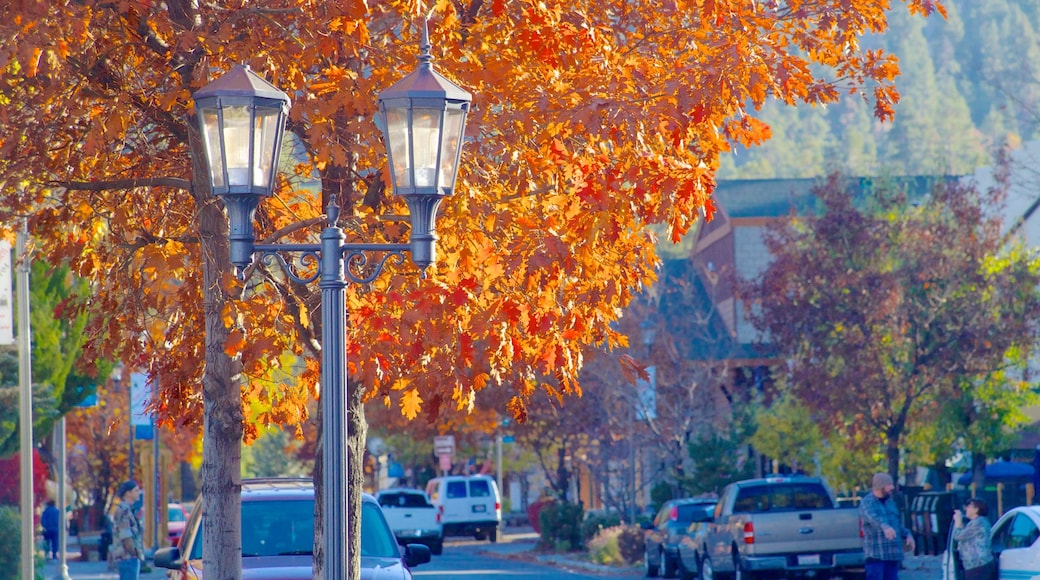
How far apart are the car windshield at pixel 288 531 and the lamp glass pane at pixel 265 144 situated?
5690 millimetres

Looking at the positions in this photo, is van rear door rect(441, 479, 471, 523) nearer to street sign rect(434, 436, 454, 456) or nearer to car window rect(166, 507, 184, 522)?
street sign rect(434, 436, 454, 456)

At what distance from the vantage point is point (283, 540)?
13531 millimetres

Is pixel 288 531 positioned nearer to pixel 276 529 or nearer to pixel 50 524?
pixel 276 529

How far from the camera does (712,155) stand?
11828 mm

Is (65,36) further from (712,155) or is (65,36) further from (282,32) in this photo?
(712,155)

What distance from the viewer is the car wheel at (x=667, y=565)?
1106 inches

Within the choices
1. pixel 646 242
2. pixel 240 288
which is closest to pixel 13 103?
pixel 240 288

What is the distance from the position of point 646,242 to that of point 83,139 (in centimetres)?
456

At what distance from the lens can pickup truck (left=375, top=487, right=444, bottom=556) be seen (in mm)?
40875

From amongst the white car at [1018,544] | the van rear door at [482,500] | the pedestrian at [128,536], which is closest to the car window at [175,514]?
the van rear door at [482,500]

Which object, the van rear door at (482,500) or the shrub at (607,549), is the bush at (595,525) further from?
the van rear door at (482,500)

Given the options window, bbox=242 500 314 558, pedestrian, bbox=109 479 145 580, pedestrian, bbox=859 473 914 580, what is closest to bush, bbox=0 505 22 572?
pedestrian, bbox=109 479 145 580

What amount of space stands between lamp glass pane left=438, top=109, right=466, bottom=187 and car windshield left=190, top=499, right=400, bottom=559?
576 centimetres

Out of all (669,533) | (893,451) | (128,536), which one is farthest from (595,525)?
(128,536)
